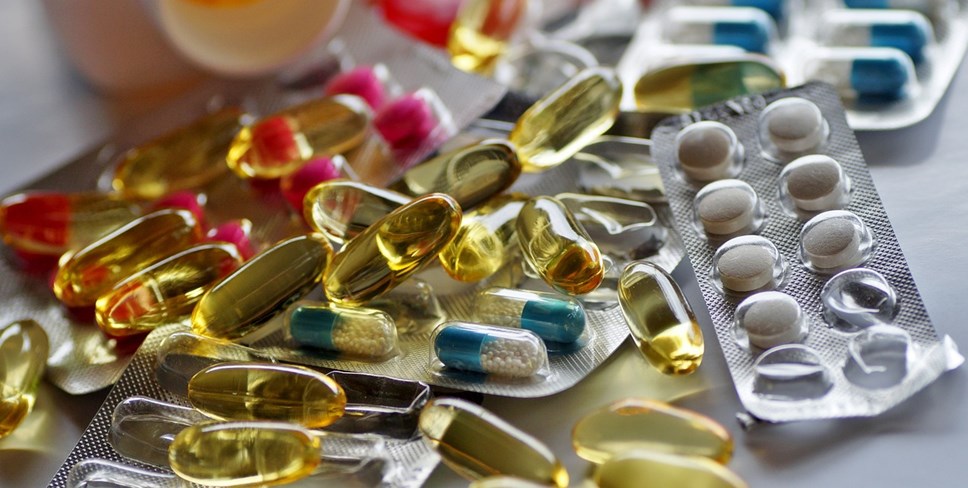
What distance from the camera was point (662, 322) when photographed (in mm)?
746

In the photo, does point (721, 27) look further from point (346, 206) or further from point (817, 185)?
point (346, 206)

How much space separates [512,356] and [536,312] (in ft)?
0.15

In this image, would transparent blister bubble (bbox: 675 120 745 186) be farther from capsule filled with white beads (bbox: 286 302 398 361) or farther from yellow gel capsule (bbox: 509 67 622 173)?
capsule filled with white beads (bbox: 286 302 398 361)

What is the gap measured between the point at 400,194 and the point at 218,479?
1.05ft

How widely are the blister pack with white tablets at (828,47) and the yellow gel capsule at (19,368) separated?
1.99ft

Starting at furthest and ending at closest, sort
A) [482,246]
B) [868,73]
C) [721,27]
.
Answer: [721,27] → [868,73] → [482,246]

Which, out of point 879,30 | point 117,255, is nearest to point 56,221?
point 117,255

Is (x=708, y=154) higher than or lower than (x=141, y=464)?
higher

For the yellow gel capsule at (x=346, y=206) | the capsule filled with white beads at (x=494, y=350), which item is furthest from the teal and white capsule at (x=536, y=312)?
the yellow gel capsule at (x=346, y=206)

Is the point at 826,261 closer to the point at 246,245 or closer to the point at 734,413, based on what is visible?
the point at 734,413

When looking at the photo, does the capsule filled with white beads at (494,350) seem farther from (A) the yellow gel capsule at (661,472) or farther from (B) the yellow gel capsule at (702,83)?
(B) the yellow gel capsule at (702,83)

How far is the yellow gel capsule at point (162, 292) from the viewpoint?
0.85 meters

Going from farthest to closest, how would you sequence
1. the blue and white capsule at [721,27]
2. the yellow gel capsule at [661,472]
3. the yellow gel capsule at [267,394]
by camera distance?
the blue and white capsule at [721,27] < the yellow gel capsule at [267,394] < the yellow gel capsule at [661,472]

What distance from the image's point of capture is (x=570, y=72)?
1095 mm
